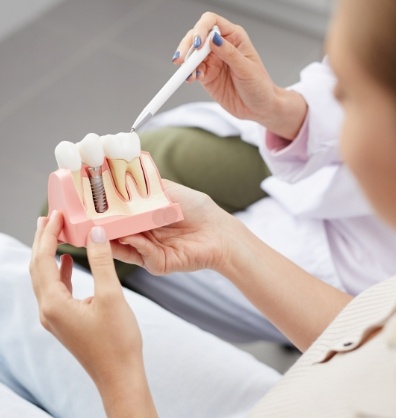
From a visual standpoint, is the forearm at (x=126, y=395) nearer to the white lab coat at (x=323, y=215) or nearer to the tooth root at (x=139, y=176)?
the tooth root at (x=139, y=176)

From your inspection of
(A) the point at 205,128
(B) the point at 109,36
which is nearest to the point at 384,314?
(A) the point at 205,128

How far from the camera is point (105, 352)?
2.46ft

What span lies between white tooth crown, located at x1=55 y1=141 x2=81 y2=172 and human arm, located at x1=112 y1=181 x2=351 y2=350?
130 millimetres

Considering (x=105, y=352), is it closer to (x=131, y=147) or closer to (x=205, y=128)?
(x=131, y=147)

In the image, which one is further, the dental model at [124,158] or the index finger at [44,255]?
the dental model at [124,158]

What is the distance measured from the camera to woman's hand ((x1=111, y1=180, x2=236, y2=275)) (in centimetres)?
91

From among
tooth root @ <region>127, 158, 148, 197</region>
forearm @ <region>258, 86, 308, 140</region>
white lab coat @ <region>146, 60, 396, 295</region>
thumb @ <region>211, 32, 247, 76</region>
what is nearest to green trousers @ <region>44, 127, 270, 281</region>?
white lab coat @ <region>146, 60, 396, 295</region>

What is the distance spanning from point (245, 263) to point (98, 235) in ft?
0.75

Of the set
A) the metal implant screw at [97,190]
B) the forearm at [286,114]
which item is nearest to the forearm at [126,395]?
the metal implant screw at [97,190]

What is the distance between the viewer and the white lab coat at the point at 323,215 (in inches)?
50.8

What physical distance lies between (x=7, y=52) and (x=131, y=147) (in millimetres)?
1699

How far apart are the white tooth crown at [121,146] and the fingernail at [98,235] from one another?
0.10 metres

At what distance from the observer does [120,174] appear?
92cm

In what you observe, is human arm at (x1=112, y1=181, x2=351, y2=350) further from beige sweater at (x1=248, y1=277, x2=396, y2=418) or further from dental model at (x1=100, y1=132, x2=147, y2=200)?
beige sweater at (x1=248, y1=277, x2=396, y2=418)
